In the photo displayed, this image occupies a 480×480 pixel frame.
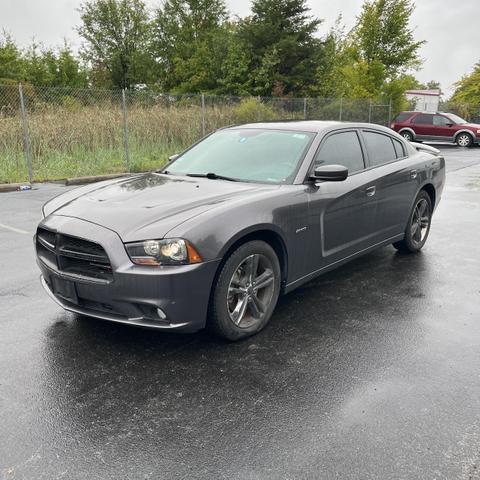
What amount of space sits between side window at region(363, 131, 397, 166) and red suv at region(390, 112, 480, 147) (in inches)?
830

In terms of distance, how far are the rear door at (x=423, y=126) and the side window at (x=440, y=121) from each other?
196 mm

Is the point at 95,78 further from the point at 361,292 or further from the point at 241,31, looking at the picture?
the point at 361,292

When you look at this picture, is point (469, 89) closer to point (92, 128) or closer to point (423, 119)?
point (423, 119)

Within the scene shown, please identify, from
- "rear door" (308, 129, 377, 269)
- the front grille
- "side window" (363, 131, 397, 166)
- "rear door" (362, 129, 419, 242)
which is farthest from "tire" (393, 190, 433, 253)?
the front grille

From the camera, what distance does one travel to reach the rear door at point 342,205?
13.1 feet

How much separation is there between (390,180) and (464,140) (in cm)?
2214

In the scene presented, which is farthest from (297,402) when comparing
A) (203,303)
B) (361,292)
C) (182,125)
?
(182,125)

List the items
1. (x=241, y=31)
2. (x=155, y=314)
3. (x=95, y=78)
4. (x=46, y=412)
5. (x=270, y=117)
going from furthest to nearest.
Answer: (x=95, y=78) < (x=241, y=31) < (x=270, y=117) < (x=155, y=314) < (x=46, y=412)

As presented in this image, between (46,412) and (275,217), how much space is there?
1.93 m

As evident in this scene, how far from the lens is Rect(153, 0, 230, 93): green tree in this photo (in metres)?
40.5

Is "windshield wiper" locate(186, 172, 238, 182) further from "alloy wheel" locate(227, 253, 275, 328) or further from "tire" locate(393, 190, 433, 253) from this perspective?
"tire" locate(393, 190, 433, 253)

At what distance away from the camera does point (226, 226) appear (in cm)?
318

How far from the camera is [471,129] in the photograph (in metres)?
23.9

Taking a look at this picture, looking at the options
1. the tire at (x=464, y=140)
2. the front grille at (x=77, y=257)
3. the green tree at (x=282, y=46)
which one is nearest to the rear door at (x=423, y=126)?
the tire at (x=464, y=140)
